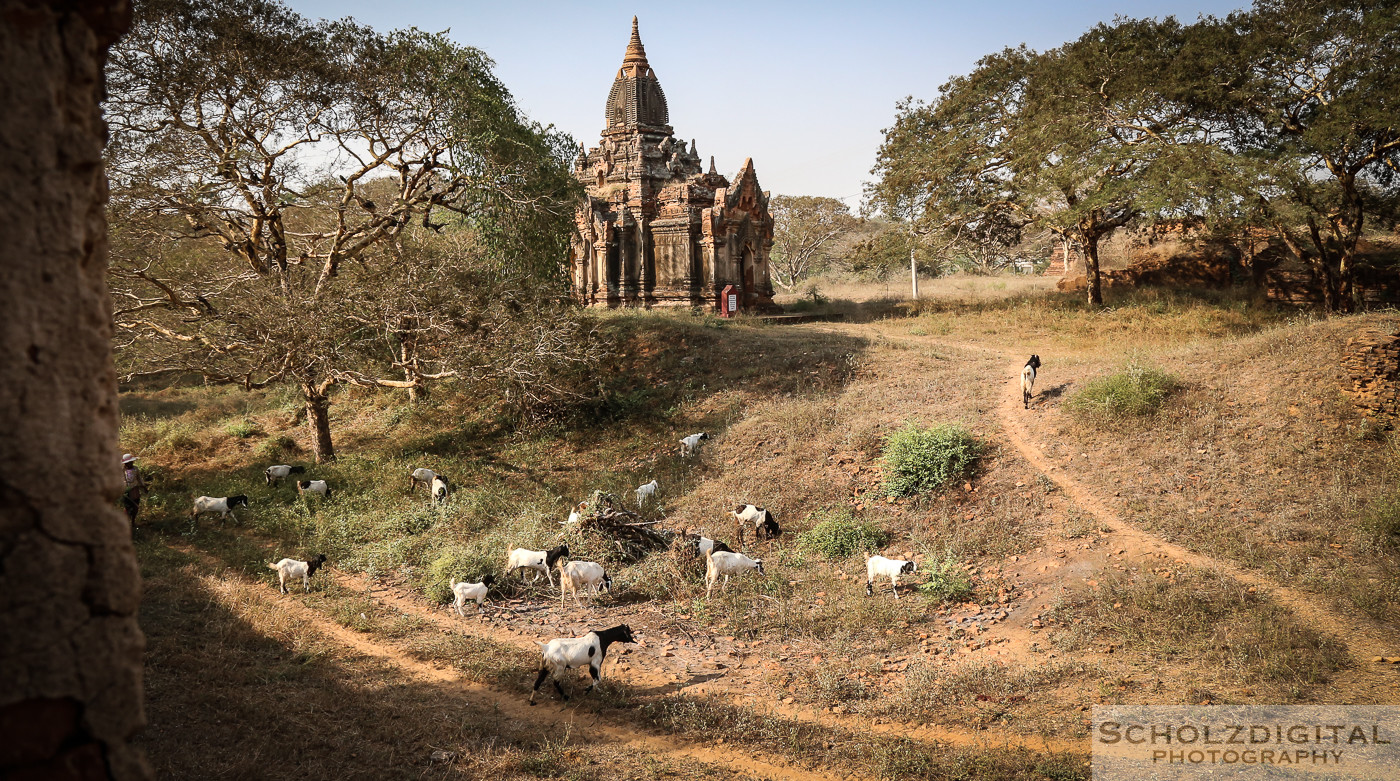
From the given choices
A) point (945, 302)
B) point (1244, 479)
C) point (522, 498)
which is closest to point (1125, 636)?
point (1244, 479)

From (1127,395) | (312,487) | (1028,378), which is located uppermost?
(1028,378)

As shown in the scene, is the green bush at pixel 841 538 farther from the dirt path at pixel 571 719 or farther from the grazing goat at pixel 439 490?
the grazing goat at pixel 439 490

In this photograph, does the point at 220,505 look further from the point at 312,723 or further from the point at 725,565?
the point at 725,565

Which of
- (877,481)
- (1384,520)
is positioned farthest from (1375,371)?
(877,481)

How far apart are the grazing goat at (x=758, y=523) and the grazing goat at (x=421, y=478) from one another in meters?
5.41

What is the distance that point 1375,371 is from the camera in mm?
9805

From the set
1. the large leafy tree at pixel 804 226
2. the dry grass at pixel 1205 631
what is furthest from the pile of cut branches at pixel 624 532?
the large leafy tree at pixel 804 226

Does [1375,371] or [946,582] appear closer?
[946,582]

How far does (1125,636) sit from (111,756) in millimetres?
7369

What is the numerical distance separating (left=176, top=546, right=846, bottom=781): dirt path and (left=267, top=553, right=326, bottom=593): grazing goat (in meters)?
1.07

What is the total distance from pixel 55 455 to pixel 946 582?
25.8 feet

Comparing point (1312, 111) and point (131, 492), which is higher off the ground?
point (1312, 111)

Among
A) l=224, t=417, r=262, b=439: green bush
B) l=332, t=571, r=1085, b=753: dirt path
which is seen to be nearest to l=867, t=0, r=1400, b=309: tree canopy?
l=332, t=571, r=1085, b=753: dirt path

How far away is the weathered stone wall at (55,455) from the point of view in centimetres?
221
